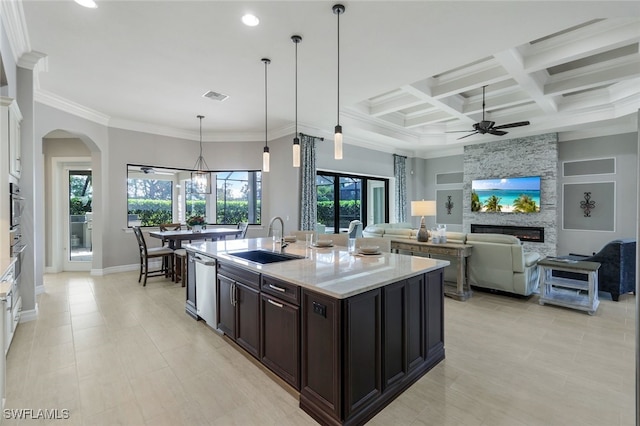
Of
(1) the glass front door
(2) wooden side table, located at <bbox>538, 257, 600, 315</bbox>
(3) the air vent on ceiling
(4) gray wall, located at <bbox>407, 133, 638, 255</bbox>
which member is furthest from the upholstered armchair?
(1) the glass front door

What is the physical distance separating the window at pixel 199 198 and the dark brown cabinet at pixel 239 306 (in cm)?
431

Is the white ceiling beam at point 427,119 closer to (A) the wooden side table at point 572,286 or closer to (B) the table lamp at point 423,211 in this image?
(B) the table lamp at point 423,211

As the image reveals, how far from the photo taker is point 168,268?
5730mm

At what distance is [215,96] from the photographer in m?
4.83

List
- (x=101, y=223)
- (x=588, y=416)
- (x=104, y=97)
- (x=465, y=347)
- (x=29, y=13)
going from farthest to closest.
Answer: (x=101, y=223) → (x=104, y=97) → (x=465, y=347) → (x=29, y=13) → (x=588, y=416)

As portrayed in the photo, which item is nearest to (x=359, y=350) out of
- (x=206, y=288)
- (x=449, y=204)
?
(x=206, y=288)

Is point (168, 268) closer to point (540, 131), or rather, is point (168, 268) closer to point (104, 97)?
point (104, 97)

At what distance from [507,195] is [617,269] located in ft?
10.9

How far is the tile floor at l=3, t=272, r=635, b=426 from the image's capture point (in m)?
2.02

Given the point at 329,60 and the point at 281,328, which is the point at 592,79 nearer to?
the point at 329,60

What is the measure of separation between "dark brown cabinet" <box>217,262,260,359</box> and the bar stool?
239 centimetres

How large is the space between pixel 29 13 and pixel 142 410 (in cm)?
364

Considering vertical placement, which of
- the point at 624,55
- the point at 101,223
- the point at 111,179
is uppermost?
the point at 624,55

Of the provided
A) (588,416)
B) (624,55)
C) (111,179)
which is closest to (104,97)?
(111,179)
